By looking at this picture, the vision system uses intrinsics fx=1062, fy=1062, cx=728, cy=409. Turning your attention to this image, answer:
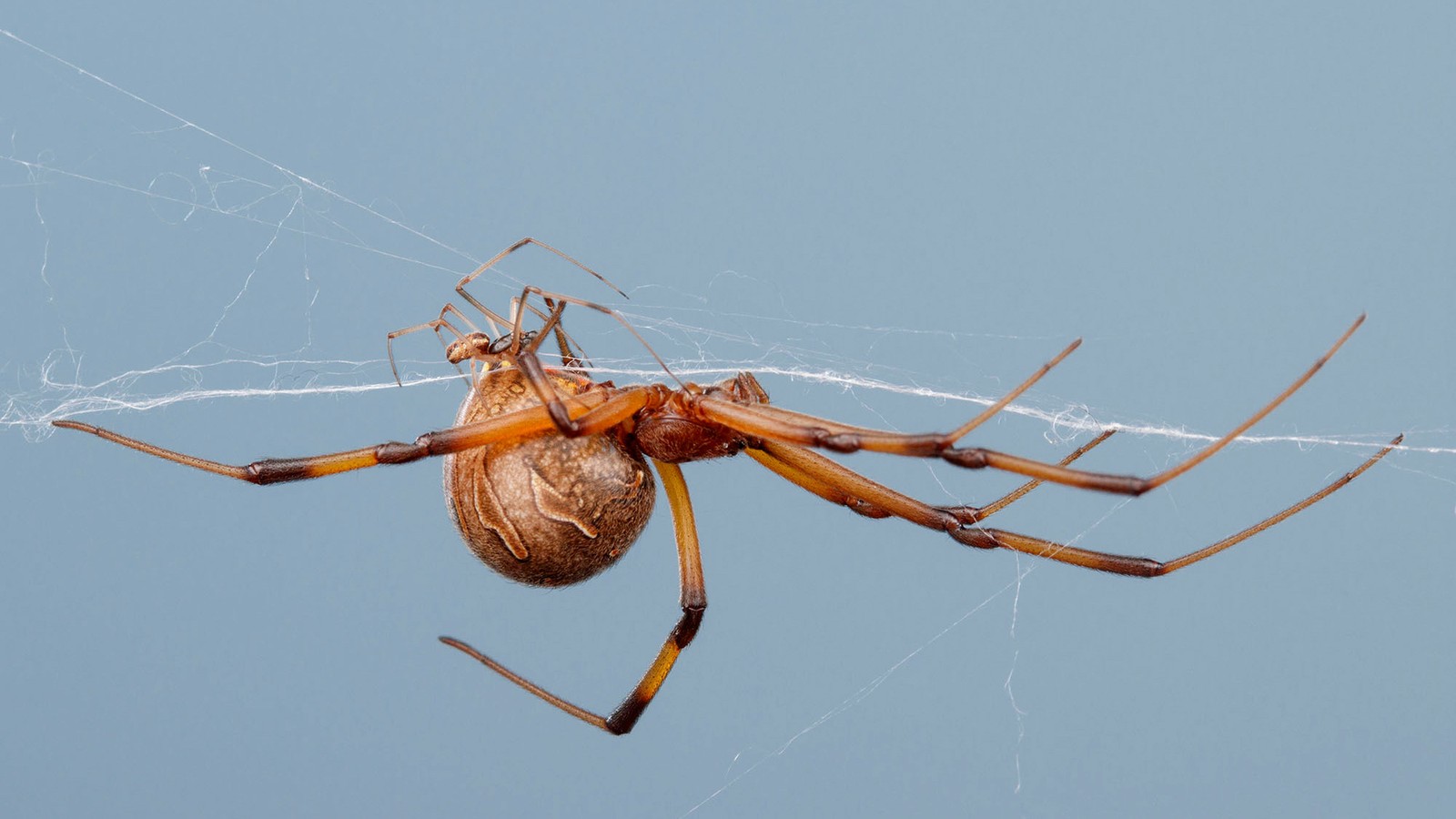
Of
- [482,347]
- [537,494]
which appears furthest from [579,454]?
[482,347]

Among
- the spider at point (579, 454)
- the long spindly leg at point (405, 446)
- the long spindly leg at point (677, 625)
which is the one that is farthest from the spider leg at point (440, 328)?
the long spindly leg at point (677, 625)

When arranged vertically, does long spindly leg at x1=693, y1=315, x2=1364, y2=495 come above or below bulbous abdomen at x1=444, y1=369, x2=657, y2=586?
below

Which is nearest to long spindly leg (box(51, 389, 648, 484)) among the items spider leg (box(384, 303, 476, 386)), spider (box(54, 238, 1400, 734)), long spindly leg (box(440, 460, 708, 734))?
spider (box(54, 238, 1400, 734))

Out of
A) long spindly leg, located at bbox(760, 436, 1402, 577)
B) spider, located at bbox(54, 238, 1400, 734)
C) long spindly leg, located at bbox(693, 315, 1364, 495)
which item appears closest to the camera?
Result: long spindly leg, located at bbox(693, 315, 1364, 495)

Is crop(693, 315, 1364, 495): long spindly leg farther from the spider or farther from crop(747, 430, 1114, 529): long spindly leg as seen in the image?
crop(747, 430, 1114, 529): long spindly leg

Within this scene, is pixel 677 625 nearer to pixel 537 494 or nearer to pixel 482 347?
pixel 537 494

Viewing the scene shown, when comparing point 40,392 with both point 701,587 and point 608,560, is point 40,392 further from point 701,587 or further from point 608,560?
point 701,587

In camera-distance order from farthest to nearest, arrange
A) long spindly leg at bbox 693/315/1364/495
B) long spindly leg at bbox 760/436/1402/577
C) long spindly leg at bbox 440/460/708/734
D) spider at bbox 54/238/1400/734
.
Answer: long spindly leg at bbox 440/460/708/734 < long spindly leg at bbox 760/436/1402/577 < spider at bbox 54/238/1400/734 < long spindly leg at bbox 693/315/1364/495

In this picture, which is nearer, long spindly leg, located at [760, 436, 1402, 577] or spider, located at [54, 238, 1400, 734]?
spider, located at [54, 238, 1400, 734]
